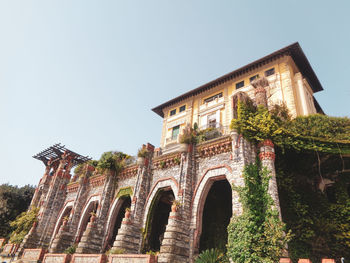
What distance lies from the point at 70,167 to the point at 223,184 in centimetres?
2032

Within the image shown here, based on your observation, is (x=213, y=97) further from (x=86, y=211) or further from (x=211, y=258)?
(x=211, y=258)

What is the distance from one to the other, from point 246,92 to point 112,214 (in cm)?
1699

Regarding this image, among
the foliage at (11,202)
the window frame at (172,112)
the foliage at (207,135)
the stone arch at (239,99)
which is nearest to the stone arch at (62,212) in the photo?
the foliage at (11,202)

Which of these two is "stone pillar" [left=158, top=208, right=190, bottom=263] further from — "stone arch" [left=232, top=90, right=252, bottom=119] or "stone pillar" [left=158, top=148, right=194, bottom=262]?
"stone arch" [left=232, top=90, right=252, bottom=119]

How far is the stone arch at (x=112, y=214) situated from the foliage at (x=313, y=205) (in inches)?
455

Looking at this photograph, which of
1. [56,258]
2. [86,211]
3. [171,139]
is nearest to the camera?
[56,258]

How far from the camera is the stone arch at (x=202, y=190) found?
1438cm

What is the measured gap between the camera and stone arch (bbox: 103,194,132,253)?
19.0 m

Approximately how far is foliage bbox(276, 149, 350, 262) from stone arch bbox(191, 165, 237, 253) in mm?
3142

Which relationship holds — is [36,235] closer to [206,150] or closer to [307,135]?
[206,150]

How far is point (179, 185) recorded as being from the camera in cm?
1598

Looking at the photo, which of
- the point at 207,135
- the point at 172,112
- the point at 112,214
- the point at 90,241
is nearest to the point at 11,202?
the point at 112,214

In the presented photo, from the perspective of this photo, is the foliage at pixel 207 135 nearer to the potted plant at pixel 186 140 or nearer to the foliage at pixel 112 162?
the potted plant at pixel 186 140

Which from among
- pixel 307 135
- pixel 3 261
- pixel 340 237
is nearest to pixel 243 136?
pixel 307 135
